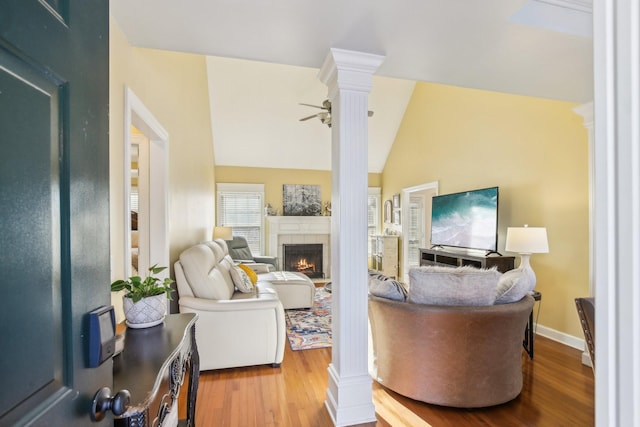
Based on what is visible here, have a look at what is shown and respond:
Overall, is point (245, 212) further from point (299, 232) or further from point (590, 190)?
point (590, 190)

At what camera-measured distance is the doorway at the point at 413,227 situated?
668 centimetres

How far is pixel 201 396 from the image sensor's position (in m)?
2.33

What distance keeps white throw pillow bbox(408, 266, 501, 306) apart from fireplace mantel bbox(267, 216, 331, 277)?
487 cm

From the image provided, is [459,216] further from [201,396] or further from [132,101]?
[132,101]

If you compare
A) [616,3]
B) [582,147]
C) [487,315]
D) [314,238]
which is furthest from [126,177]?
[314,238]

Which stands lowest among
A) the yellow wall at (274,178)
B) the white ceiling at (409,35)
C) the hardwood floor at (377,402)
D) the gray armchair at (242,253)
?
the hardwood floor at (377,402)

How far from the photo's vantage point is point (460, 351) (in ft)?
7.08

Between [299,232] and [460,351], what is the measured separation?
17.1ft

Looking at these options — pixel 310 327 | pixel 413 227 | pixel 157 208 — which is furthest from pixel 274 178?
pixel 157 208

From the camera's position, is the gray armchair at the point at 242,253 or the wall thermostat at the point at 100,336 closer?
the wall thermostat at the point at 100,336

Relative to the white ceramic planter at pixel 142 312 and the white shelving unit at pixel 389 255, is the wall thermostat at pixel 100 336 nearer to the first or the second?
the white ceramic planter at pixel 142 312

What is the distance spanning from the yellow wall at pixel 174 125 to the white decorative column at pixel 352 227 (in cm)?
128

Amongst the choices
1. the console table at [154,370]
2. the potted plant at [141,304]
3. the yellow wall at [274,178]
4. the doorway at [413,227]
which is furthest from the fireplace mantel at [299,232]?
the potted plant at [141,304]

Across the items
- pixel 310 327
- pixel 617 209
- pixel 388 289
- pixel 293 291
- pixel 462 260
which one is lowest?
pixel 310 327
